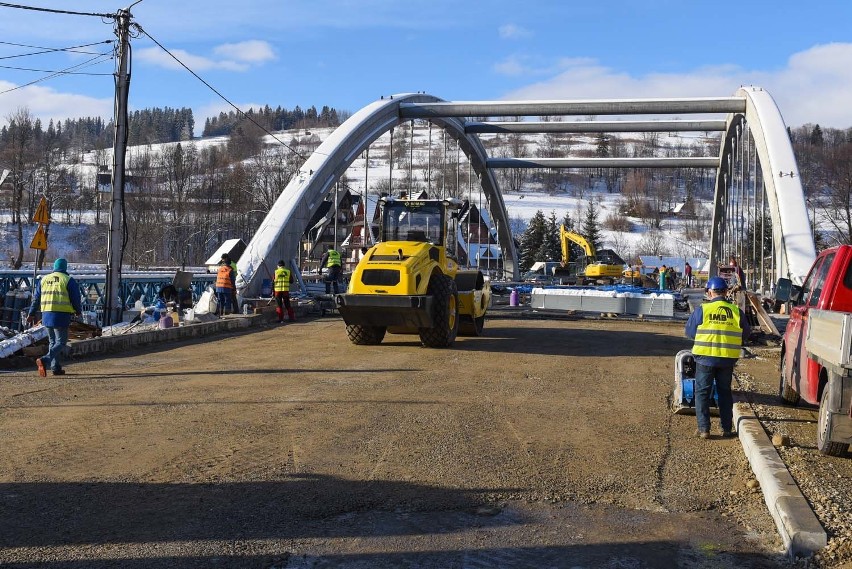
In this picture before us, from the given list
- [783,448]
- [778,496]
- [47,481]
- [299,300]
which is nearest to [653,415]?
[783,448]

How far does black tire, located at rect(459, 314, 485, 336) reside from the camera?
18.0 m

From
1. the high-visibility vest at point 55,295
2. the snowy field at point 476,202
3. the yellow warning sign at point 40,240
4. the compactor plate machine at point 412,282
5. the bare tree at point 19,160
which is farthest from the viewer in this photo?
the snowy field at point 476,202

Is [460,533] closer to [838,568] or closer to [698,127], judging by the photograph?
[838,568]

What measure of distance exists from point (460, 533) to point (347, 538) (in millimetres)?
700

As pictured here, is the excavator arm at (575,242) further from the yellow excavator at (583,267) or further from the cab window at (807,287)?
the cab window at (807,287)

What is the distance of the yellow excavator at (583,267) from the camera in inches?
1909

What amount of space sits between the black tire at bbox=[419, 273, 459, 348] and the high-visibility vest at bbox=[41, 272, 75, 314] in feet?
20.4

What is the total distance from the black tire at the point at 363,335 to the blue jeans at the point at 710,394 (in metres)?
8.35

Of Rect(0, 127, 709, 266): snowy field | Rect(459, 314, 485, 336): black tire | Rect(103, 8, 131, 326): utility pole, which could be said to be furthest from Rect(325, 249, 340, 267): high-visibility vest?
Rect(0, 127, 709, 266): snowy field

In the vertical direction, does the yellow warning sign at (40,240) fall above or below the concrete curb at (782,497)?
above

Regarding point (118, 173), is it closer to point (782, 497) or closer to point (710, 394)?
point (710, 394)

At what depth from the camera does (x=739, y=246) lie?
36781 mm

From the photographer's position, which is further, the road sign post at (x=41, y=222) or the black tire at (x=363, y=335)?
the black tire at (x=363, y=335)

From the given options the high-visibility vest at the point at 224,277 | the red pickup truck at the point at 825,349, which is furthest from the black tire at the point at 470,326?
the red pickup truck at the point at 825,349
